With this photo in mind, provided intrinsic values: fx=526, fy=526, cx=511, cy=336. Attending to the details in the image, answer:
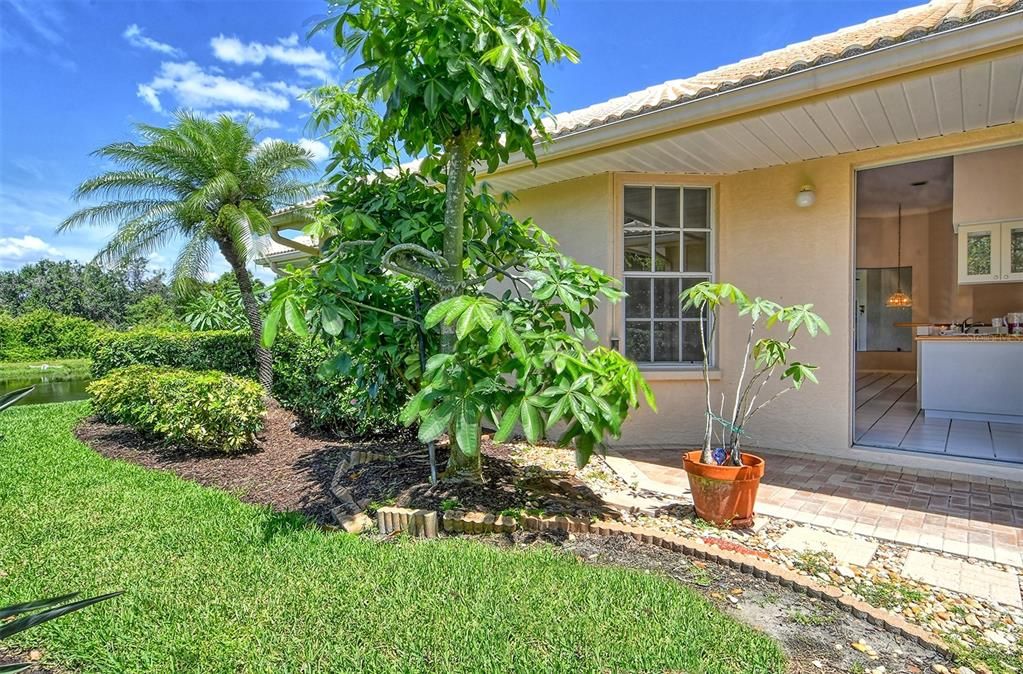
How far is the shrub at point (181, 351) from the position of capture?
10359mm

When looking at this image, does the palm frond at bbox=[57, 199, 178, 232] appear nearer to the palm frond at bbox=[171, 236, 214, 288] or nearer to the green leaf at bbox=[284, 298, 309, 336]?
the palm frond at bbox=[171, 236, 214, 288]

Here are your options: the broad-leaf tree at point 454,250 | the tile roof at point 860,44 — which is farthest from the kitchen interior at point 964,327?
the broad-leaf tree at point 454,250

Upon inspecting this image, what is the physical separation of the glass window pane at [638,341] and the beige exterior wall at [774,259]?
23 centimetres

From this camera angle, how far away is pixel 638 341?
643cm

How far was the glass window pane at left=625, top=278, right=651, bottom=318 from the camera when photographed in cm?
641

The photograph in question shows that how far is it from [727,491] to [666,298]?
311cm

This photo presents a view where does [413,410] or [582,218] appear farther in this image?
[582,218]

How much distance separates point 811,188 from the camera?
5664mm

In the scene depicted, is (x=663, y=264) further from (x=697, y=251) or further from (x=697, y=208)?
(x=697, y=208)

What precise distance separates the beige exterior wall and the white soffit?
23cm

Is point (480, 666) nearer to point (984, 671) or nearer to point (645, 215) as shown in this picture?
point (984, 671)

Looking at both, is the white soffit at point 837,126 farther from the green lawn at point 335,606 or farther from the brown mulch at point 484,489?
the green lawn at point 335,606

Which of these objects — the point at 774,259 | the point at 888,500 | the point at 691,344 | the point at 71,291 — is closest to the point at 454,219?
the point at 691,344

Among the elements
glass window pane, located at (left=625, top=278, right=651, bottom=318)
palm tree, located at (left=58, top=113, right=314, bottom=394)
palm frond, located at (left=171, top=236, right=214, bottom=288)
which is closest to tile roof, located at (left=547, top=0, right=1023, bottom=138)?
glass window pane, located at (left=625, top=278, right=651, bottom=318)
